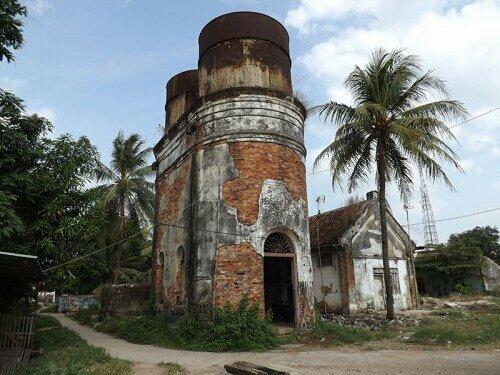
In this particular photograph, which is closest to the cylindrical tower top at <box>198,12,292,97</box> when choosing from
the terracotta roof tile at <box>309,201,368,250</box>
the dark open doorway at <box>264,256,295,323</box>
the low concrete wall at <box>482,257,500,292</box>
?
the dark open doorway at <box>264,256,295,323</box>

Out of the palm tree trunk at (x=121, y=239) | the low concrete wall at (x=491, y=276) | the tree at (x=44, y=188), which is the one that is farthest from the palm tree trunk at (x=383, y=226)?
the low concrete wall at (x=491, y=276)

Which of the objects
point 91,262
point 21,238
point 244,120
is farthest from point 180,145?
point 91,262

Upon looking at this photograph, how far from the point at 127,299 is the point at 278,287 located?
6.29 metres

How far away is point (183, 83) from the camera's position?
15945 millimetres

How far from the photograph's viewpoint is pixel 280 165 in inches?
467

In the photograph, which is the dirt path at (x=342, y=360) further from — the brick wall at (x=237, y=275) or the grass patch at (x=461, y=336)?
the brick wall at (x=237, y=275)

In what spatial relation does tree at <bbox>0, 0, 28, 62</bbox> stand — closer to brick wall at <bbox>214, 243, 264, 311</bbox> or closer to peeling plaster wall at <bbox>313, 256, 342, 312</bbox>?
brick wall at <bbox>214, 243, 264, 311</bbox>

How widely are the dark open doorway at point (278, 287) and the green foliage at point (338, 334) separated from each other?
2799 mm

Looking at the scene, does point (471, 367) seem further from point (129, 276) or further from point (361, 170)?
point (129, 276)

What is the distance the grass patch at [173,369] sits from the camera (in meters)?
7.38

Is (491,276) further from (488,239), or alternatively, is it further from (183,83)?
(183,83)

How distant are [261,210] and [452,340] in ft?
18.8

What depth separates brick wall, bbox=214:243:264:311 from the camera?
10.5 m

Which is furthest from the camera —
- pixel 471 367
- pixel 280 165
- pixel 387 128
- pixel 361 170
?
pixel 361 170
